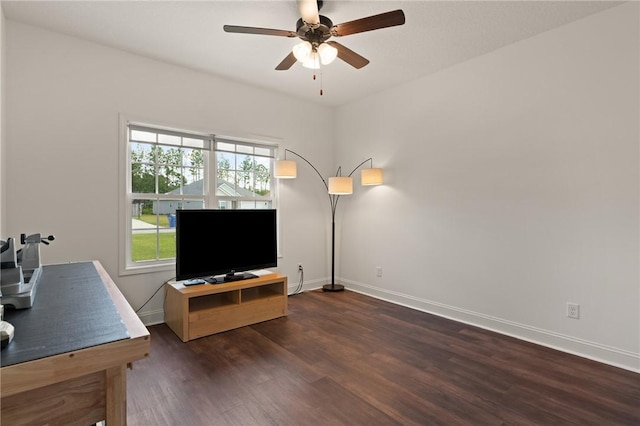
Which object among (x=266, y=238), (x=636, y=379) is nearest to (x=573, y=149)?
Result: (x=636, y=379)

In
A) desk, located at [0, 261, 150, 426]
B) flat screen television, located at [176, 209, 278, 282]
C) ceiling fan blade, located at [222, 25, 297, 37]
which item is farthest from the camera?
flat screen television, located at [176, 209, 278, 282]

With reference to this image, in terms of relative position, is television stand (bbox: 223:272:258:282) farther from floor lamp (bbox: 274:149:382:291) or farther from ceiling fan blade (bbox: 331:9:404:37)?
ceiling fan blade (bbox: 331:9:404:37)

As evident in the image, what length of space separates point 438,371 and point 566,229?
1593 millimetres

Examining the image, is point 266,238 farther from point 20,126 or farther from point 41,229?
point 20,126

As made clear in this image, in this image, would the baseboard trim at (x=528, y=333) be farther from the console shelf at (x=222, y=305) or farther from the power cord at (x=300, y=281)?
the console shelf at (x=222, y=305)

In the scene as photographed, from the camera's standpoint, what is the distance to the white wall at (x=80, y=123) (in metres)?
2.66

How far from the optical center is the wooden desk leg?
3.13ft

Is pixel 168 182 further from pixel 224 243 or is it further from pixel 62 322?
pixel 62 322

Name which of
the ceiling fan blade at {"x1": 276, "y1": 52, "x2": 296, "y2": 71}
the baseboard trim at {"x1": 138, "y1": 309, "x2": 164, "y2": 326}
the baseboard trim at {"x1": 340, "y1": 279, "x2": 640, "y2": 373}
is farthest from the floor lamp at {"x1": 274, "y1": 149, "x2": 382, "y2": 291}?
the baseboard trim at {"x1": 138, "y1": 309, "x2": 164, "y2": 326}

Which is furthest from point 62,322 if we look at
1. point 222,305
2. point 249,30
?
point 222,305

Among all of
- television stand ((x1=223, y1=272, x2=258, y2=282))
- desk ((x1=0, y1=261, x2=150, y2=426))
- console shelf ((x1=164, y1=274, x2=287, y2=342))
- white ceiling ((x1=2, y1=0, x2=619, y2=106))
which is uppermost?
white ceiling ((x1=2, y1=0, x2=619, y2=106))

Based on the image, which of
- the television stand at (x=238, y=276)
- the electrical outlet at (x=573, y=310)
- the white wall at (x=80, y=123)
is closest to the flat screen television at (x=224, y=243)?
the television stand at (x=238, y=276)

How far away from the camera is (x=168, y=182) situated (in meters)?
3.52

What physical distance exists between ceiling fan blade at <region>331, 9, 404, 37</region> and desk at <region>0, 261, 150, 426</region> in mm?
2034
